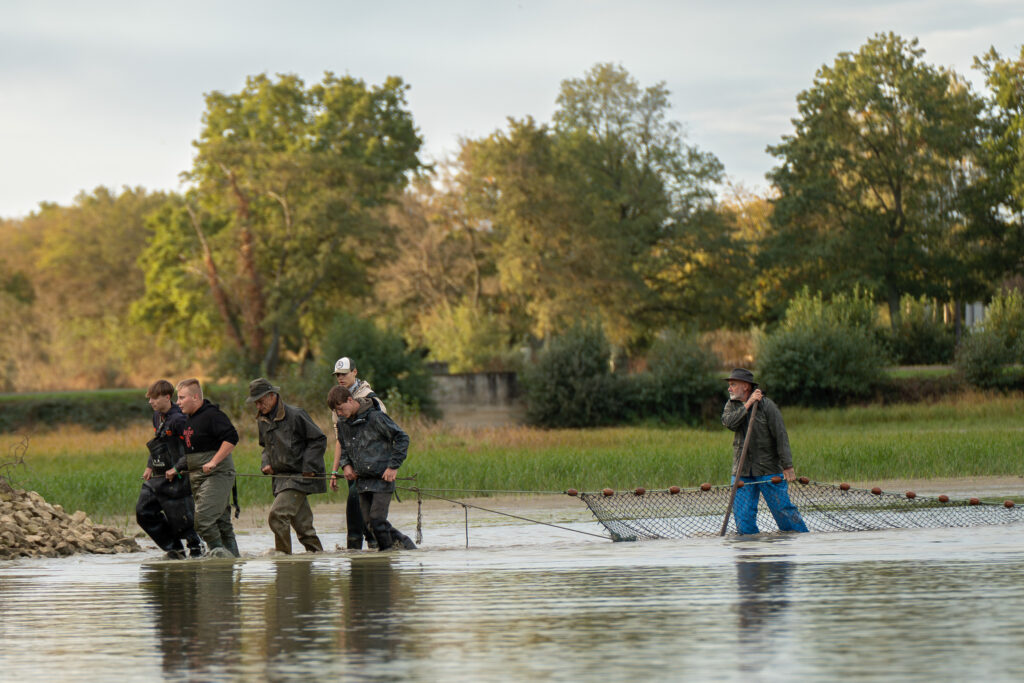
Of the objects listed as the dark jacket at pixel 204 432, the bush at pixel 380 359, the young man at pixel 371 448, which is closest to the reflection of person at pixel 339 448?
the young man at pixel 371 448

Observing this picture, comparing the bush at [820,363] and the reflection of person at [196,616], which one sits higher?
the bush at [820,363]

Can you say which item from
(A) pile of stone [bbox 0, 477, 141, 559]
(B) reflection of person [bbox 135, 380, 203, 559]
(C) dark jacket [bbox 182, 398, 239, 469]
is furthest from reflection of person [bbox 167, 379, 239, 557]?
(A) pile of stone [bbox 0, 477, 141, 559]

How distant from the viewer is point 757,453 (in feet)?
47.1

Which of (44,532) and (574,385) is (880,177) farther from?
(44,532)

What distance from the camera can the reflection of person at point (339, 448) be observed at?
46.1 feet

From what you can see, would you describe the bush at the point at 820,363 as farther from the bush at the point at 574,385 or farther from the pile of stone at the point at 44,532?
the pile of stone at the point at 44,532

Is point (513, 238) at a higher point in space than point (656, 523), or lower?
higher

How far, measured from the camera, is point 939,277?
61.0 metres

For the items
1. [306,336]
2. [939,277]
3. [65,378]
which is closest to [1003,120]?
[939,277]

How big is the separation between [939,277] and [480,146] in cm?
2189

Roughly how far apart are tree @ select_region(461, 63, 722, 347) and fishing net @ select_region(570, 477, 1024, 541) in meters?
32.9

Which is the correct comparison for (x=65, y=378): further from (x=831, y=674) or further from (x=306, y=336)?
(x=831, y=674)

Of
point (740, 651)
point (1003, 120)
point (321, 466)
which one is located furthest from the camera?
point (1003, 120)

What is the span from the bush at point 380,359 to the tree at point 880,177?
2157cm
